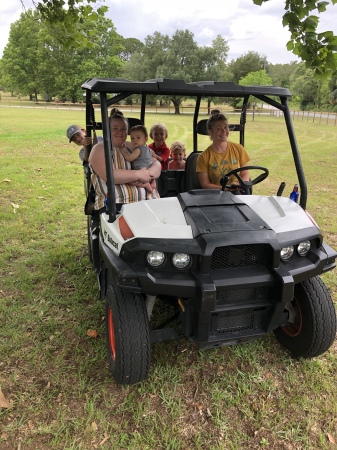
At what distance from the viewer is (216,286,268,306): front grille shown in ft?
7.23

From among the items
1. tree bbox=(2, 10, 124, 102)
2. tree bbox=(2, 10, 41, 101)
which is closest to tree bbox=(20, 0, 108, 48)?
tree bbox=(2, 10, 124, 102)

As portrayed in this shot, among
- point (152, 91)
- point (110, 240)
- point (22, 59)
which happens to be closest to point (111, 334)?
point (110, 240)

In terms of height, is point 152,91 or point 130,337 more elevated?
point 152,91

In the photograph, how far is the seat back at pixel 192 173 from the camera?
12.3 feet

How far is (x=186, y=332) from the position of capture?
7.57ft

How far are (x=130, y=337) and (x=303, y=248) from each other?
4.03 ft

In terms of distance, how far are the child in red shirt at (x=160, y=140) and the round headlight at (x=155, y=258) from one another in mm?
2434

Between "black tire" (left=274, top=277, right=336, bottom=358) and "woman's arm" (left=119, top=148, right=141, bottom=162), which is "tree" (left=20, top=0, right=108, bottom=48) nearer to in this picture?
"woman's arm" (left=119, top=148, right=141, bottom=162)

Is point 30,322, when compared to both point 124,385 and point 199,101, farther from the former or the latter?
point 199,101

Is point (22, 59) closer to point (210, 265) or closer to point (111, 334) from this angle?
point (111, 334)

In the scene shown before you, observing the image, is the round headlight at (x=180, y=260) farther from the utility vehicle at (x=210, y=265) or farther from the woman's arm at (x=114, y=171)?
the woman's arm at (x=114, y=171)

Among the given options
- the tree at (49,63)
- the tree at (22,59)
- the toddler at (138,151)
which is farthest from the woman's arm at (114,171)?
the tree at (22,59)

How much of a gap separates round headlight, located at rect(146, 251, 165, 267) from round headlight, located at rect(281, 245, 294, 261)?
75cm

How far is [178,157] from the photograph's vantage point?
434 cm
